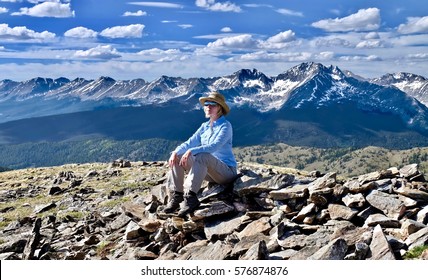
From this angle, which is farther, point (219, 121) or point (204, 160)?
point (219, 121)

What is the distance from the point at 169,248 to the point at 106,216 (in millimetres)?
7708

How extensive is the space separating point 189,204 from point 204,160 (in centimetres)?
175

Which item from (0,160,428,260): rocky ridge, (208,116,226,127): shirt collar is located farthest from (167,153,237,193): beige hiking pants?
(208,116,226,127): shirt collar

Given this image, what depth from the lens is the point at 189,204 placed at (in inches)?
683

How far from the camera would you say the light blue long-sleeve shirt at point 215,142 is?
1717cm

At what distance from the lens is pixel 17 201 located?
127 feet

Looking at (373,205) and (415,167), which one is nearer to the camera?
(373,205)

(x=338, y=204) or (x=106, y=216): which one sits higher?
(x=338, y=204)

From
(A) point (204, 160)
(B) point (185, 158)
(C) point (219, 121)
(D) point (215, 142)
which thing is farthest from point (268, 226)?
(C) point (219, 121)

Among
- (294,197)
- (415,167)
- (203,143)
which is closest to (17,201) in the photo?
(203,143)

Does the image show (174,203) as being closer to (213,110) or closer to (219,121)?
(219,121)
